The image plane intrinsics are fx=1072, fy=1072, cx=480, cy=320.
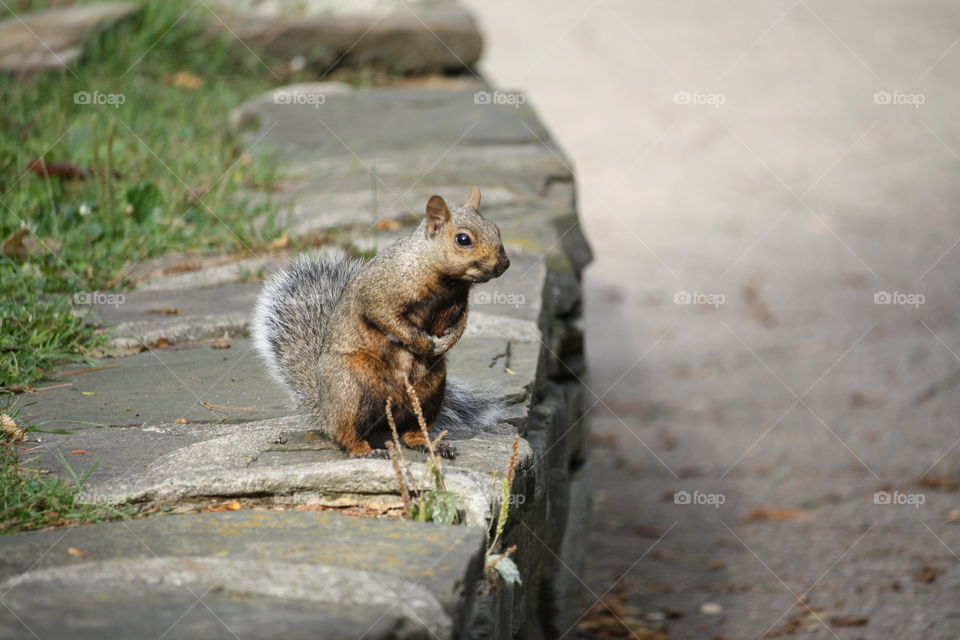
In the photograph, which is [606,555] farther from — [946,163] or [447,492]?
[946,163]

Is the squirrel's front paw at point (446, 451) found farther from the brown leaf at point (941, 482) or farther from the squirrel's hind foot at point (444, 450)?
the brown leaf at point (941, 482)

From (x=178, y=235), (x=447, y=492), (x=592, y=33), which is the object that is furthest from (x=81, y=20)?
(x=592, y=33)

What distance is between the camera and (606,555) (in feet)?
15.2

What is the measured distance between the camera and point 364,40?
21.2 ft

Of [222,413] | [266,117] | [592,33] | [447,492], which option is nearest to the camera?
[447,492]

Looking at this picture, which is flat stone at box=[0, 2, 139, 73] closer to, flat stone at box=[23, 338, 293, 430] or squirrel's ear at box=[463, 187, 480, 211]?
flat stone at box=[23, 338, 293, 430]

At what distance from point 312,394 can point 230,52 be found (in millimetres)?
4482

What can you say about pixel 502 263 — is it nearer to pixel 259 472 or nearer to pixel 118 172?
pixel 259 472
